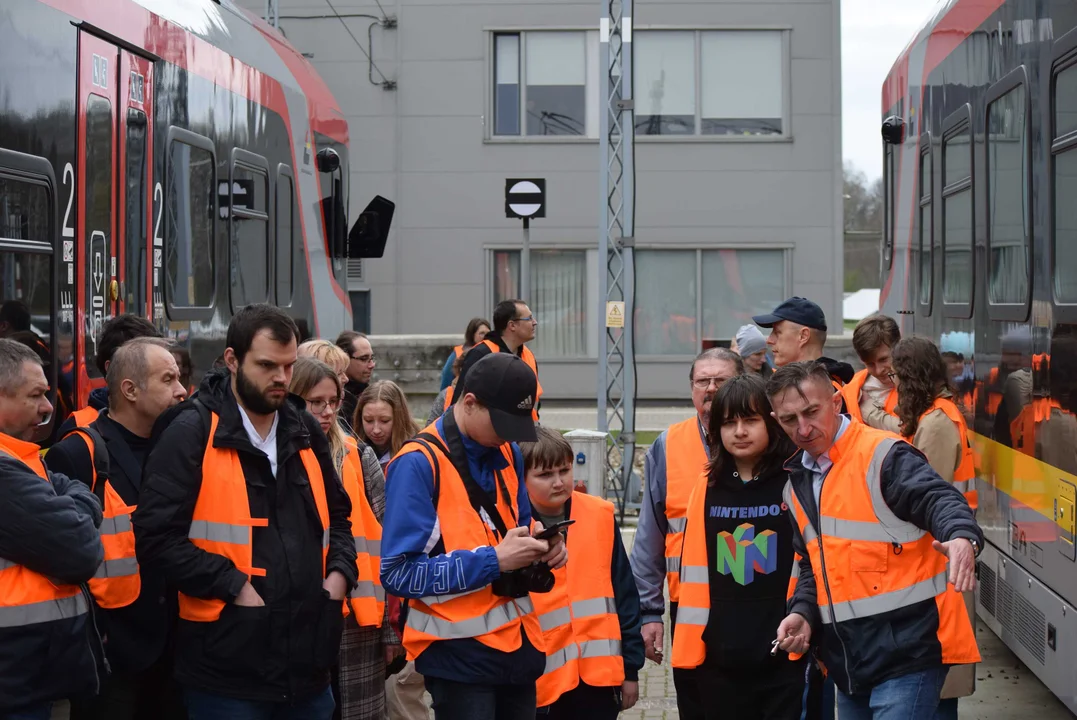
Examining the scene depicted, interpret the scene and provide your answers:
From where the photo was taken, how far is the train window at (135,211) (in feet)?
22.1

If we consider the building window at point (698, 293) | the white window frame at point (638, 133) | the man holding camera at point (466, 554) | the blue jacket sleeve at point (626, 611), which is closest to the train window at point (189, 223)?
the blue jacket sleeve at point (626, 611)

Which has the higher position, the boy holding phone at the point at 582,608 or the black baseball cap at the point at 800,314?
the black baseball cap at the point at 800,314

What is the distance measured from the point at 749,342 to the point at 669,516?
374 centimetres

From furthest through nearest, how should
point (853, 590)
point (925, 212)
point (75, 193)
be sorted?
1. point (925, 212)
2. point (75, 193)
3. point (853, 590)

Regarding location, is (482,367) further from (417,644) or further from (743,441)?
(743,441)

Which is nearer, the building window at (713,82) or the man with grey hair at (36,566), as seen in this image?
the man with grey hair at (36,566)

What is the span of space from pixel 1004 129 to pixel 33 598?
4.94 metres

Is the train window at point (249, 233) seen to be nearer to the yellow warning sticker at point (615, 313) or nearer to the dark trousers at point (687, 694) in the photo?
the yellow warning sticker at point (615, 313)

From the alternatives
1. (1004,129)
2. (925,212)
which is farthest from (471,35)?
(1004,129)

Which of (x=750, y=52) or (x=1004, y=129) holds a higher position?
(x=750, y=52)

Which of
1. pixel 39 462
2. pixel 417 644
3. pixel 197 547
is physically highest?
pixel 39 462

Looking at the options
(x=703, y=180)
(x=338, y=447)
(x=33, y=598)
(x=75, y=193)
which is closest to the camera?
(x=33, y=598)

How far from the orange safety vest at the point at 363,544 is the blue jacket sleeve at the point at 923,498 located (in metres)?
1.78

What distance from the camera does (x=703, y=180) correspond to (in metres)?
23.2
